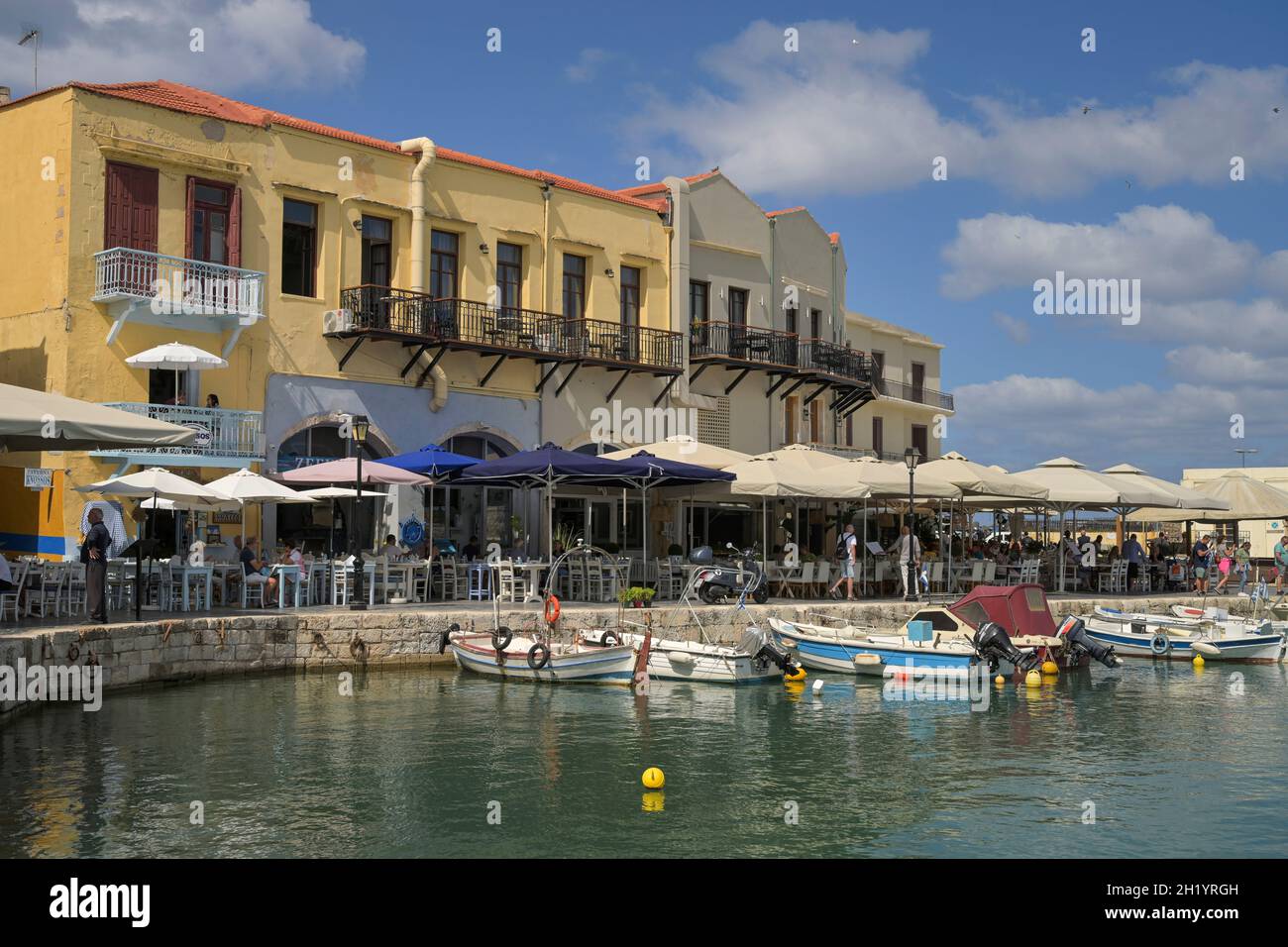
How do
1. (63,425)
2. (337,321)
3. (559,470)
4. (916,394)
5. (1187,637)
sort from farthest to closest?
(916,394)
(337,321)
(1187,637)
(559,470)
(63,425)

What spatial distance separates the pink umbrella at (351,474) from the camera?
22312mm

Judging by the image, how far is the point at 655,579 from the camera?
25359 millimetres

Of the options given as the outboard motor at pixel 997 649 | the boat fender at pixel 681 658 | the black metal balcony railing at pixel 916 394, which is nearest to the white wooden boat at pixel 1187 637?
the outboard motor at pixel 997 649

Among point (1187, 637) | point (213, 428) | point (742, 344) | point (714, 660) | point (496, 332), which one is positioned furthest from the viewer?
point (742, 344)

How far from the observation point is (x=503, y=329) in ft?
98.3

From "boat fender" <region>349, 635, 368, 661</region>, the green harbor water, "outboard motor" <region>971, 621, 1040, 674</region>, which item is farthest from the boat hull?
"outboard motor" <region>971, 621, 1040, 674</region>

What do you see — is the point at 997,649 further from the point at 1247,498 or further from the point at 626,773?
the point at 1247,498

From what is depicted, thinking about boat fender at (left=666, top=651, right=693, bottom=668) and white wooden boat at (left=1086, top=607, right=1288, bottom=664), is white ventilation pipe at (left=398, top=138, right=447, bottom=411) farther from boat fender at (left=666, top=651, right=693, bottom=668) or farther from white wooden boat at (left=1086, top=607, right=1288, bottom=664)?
white wooden boat at (left=1086, top=607, right=1288, bottom=664)

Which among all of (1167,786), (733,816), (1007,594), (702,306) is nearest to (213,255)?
(702,306)

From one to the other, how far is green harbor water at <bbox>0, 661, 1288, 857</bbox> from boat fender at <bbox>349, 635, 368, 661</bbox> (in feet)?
1.86

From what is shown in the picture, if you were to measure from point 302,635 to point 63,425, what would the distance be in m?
6.93

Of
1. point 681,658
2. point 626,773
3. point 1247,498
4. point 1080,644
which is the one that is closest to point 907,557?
point 1080,644

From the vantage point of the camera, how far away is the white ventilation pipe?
92.6 ft

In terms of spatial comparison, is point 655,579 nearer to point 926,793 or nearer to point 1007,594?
point 1007,594
